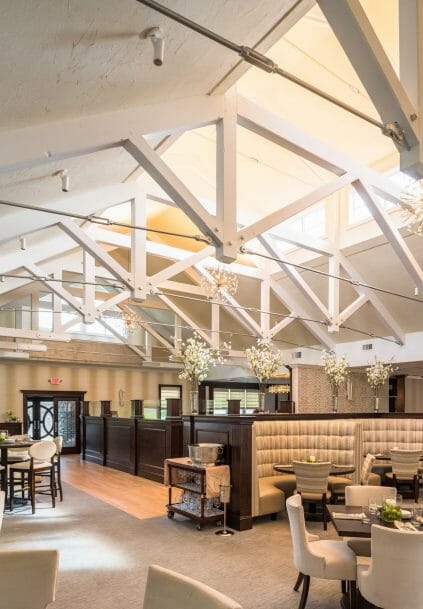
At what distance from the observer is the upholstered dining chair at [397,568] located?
3176 mm

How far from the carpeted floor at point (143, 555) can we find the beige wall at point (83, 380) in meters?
9.53

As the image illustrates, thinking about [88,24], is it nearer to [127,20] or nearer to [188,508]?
[127,20]

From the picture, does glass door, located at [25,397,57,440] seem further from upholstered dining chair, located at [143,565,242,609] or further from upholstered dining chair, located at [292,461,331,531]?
upholstered dining chair, located at [143,565,242,609]

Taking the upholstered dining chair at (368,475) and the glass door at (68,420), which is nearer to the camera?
the upholstered dining chair at (368,475)

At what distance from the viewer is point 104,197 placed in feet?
29.4

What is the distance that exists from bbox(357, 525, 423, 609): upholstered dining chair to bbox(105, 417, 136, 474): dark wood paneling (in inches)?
339

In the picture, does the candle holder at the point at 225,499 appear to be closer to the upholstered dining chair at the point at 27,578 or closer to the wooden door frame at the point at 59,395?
the upholstered dining chair at the point at 27,578

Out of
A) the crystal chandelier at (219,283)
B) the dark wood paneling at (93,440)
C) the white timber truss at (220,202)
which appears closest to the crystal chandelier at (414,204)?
the white timber truss at (220,202)

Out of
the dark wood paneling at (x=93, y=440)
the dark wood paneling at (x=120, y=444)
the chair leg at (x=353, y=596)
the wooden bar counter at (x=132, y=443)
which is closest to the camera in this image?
the chair leg at (x=353, y=596)

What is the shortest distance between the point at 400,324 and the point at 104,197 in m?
8.40

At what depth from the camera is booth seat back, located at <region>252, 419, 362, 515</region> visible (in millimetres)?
7672

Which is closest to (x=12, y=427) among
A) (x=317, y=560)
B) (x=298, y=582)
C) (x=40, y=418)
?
(x=40, y=418)

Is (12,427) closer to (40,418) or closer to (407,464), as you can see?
(40,418)

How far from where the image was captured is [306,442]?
8094mm
